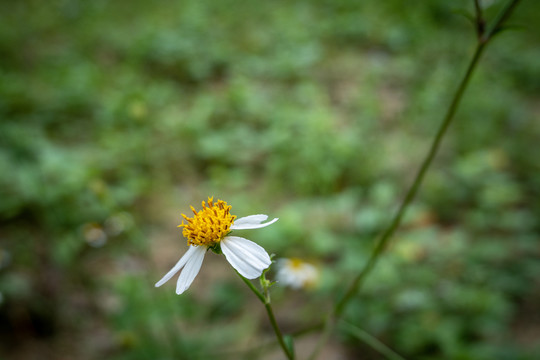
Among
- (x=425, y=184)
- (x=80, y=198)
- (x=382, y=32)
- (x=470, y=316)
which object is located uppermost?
(x=382, y=32)

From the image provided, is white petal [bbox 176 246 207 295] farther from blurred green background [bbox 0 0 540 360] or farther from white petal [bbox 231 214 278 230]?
blurred green background [bbox 0 0 540 360]

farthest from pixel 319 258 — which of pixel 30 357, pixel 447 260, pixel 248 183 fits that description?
pixel 30 357

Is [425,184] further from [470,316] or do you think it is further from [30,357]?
[30,357]

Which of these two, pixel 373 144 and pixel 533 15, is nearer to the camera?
pixel 373 144

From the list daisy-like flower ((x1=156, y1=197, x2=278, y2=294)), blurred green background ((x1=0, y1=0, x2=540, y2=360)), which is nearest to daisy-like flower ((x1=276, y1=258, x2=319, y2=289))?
blurred green background ((x1=0, y1=0, x2=540, y2=360))

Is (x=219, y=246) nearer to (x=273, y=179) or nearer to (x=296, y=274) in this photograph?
(x=296, y=274)

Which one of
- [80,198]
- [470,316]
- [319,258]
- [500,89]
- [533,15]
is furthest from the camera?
[533,15]
